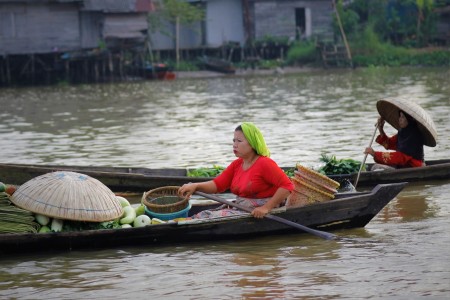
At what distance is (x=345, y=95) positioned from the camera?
2419cm

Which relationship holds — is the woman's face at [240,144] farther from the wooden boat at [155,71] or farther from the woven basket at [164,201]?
the wooden boat at [155,71]

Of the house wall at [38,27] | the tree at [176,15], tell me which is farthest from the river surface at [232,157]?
the tree at [176,15]

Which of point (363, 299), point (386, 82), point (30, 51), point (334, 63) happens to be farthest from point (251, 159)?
point (334, 63)

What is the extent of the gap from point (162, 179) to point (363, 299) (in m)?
4.06

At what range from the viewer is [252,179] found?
7746 millimetres

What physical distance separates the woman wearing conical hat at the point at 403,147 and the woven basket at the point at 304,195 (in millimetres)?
2128

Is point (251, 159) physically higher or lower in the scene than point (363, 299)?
higher

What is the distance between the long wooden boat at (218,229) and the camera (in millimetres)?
7688

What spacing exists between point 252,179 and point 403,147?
10.2ft

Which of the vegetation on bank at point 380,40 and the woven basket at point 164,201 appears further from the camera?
the vegetation on bank at point 380,40

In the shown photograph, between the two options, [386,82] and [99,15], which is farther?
[99,15]

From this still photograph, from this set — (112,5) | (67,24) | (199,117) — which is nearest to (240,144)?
(199,117)

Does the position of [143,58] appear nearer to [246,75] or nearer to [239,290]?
[246,75]

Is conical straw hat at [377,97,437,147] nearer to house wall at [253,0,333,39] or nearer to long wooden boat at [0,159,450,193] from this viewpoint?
long wooden boat at [0,159,450,193]
